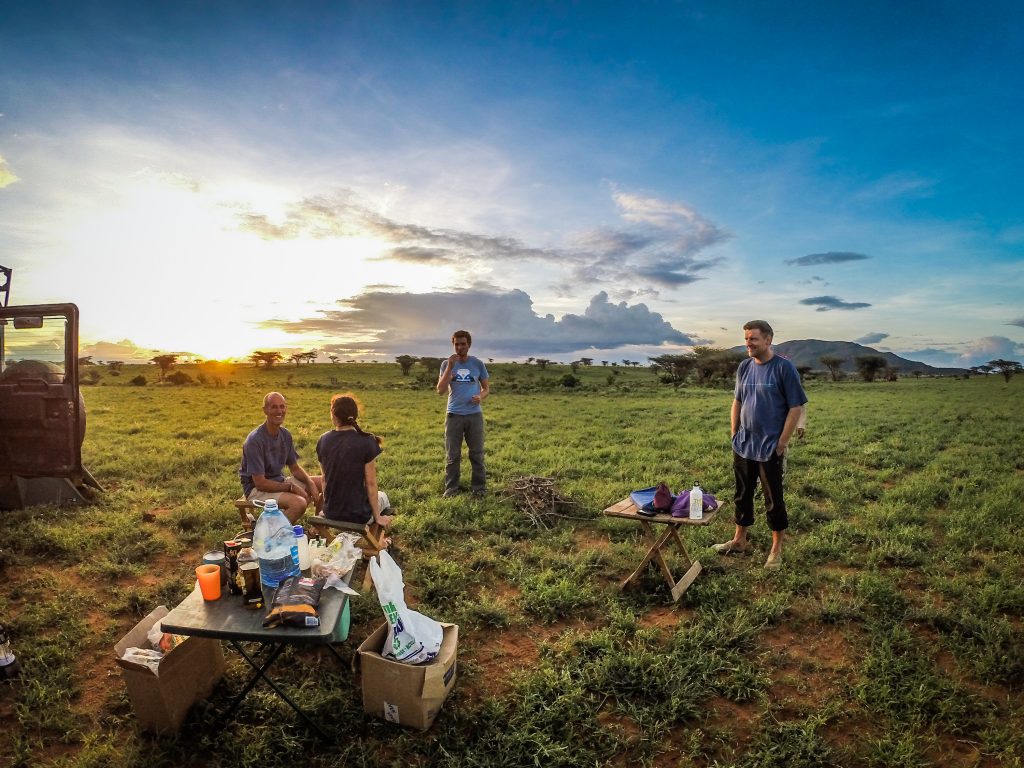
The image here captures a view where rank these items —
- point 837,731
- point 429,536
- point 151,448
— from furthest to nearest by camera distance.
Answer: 1. point 151,448
2. point 429,536
3. point 837,731

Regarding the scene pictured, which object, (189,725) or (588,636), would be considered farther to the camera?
(588,636)

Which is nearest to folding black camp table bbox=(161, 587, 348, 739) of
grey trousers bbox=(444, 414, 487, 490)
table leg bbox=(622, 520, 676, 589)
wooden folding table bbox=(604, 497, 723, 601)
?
wooden folding table bbox=(604, 497, 723, 601)

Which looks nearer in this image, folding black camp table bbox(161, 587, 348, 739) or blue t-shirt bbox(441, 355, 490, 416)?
folding black camp table bbox(161, 587, 348, 739)

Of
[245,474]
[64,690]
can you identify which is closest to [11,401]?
[245,474]

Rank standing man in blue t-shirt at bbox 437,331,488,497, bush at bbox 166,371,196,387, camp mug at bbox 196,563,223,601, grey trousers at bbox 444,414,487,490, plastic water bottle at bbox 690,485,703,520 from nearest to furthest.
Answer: camp mug at bbox 196,563,223,601 → plastic water bottle at bbox 690,485,703,520 → standing man in blue t-shirt at bbox 437,331,488,497 → grey trousers at bbox 444,414,487,490 → bush at bbox 166,371,196,387

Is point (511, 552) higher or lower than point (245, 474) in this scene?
lower

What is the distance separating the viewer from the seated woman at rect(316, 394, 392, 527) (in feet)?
17.6

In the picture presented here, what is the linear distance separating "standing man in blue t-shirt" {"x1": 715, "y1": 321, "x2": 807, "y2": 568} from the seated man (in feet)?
16.2

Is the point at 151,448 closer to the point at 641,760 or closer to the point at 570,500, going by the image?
the point at 570,500

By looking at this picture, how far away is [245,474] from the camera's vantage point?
625 centimetres

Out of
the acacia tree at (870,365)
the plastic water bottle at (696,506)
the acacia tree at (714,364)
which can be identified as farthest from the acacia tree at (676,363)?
the plastic water bottle at (696,506)

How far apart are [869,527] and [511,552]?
16.1 feet

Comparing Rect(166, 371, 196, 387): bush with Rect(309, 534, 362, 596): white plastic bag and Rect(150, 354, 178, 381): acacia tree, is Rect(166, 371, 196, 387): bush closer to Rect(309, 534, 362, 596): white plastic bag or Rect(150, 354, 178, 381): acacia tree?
Rect(150, 354, 178, 381): acacia tree

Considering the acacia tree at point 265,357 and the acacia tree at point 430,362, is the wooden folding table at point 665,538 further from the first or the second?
the acacia tree at point 265,357
